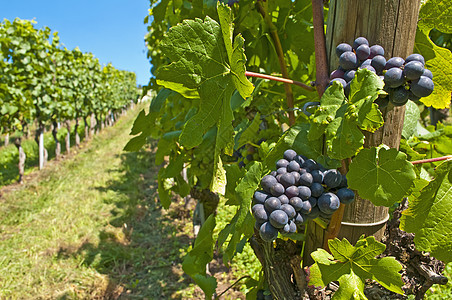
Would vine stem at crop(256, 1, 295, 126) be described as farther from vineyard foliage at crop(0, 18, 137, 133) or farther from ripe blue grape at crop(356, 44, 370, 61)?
vineyard foliage at crop(0, 18, 137, 133)

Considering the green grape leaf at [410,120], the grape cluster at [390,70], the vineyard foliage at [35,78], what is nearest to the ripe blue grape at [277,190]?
the grape cluster at [390,70]

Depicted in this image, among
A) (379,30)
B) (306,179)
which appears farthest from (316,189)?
(379,30)

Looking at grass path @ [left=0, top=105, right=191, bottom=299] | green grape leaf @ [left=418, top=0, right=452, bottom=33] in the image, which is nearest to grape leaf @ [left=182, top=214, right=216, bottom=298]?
green grape leaf @ [left=418, top=0, right=452, bottom=33]

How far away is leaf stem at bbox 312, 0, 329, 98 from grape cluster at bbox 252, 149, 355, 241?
26 centimetres

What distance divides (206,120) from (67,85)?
43.4ft

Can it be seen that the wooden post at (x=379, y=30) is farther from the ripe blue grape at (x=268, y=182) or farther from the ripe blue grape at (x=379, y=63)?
the ripe blue grape at (x=268, y=182)

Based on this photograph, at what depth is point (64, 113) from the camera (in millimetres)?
11781

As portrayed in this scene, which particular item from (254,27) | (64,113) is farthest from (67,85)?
(254,27)

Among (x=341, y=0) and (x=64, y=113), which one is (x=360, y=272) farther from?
(x=64, y=113)

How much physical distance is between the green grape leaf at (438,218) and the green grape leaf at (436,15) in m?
0.47

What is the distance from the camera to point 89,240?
5.53 metres

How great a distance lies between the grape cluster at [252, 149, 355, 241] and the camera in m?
0.83

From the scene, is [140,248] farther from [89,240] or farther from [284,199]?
[284,199]

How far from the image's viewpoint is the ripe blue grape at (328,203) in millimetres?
860
